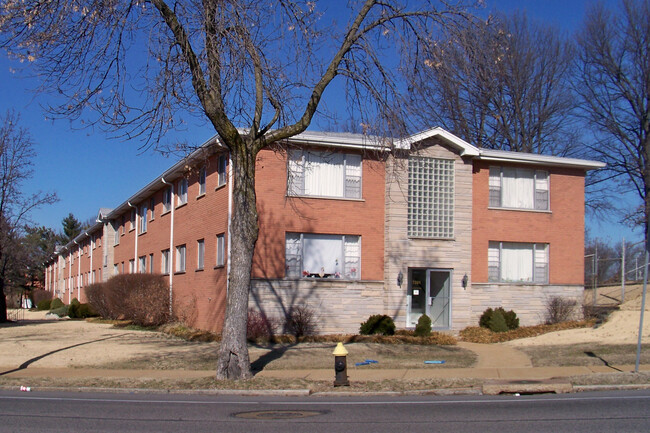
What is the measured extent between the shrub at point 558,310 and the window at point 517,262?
86 centimetres

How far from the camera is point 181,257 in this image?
27922 mm

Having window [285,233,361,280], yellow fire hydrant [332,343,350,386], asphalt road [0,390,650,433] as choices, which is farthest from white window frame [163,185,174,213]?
yellow fire hydrant [332,343,350,386]

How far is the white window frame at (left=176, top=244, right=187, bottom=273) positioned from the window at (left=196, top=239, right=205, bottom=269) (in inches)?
73.2

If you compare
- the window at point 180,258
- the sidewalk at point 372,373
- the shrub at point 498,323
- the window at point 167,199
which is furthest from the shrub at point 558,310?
the window at point 167,199

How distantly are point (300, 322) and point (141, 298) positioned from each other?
8533 mm

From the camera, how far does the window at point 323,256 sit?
2208 cm

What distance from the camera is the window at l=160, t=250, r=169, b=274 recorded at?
30.1 m

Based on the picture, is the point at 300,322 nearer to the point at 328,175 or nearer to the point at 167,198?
the point at 328,175

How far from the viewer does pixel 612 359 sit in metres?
16.8

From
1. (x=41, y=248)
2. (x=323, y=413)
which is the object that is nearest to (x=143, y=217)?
(x=323, y=413)

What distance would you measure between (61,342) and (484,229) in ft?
48.8

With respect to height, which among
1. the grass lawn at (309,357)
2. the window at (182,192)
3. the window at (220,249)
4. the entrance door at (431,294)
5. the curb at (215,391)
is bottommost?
the grass lawn at (309,357)

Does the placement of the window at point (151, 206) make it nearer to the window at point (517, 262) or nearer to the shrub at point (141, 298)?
the shrub at point (141, 298)

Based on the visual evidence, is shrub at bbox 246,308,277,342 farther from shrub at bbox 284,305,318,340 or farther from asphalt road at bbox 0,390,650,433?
asphalt road at bbox 0,390,650,433
